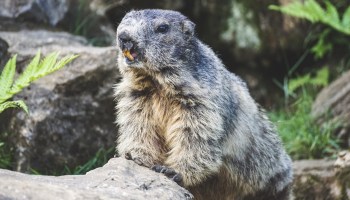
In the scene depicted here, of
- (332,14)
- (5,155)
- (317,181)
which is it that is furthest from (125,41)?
(332,14)

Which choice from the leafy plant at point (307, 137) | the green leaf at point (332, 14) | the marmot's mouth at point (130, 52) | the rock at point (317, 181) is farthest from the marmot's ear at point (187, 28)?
the green leaf at point (332, 14)

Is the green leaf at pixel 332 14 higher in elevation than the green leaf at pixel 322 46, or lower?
higher

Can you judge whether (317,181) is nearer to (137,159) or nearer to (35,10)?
(137,159)

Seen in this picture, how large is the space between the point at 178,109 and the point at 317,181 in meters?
2.60

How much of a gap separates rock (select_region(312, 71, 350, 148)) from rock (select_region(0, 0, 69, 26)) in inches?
143

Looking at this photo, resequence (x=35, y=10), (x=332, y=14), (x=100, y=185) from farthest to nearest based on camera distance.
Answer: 1. (x=332, y=14)
2. (x=35, y=10)
3. (x=100, y=185)

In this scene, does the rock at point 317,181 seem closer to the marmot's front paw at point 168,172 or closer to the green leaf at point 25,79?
the marmot's front paw at point 168,172

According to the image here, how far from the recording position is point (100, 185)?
15.4 ft

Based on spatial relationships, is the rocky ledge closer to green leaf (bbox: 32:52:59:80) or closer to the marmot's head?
the marmot's head

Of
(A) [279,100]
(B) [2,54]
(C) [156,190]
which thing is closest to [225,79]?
(C) [156,190]

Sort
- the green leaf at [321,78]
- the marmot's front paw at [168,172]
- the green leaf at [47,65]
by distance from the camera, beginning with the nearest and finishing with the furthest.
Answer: the marmot's front paw at [168,172] < the green leaf at [47,65] < the green leaf at [321,78]

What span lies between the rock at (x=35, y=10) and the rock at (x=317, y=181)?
12.1ft

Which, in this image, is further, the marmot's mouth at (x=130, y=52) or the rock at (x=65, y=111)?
the rock at (x=65, y=111)

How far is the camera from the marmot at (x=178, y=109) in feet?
18.4
